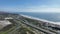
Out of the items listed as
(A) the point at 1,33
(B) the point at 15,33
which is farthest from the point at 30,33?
(A) the point at 1,33

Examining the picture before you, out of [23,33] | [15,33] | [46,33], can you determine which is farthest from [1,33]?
[46,33]

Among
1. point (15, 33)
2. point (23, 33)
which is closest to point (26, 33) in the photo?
point (23, 33)

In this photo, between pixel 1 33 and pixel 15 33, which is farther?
pixel 1 33

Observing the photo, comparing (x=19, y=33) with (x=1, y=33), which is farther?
(x=1, y=33)

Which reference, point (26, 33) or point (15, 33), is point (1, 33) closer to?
point (15, 33)

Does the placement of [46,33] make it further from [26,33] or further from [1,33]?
[1,33]

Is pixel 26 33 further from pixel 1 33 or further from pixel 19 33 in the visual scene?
pixel 1 33

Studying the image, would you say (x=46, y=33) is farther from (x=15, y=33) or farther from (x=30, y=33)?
(x=15, y=33)
